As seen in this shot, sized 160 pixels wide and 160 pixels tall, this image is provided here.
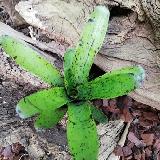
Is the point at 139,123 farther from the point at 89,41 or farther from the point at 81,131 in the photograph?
the point at 89,41

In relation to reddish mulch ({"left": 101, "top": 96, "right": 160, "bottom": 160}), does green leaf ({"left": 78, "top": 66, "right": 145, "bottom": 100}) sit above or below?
above

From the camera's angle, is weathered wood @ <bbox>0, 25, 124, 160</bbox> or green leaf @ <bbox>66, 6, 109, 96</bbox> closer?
green leaf @ <bbox>66, 6, 109, 96</bbox>

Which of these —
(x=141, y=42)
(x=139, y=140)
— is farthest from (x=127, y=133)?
(x=141, y=42)

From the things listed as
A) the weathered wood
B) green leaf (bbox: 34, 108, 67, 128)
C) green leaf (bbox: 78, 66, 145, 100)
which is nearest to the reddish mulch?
the weathered wood

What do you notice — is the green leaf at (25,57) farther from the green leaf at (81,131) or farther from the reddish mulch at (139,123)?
the reddish mulch at (139,123)

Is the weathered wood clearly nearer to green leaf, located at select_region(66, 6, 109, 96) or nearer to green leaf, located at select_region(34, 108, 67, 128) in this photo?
green leaf, located at select_region(34, 108, 67, 128)

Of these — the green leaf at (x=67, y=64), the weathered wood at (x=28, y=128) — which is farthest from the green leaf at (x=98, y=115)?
the green leaf at (x=67, y=64)

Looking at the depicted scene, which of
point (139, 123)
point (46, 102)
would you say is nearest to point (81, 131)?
point (46, 102)
